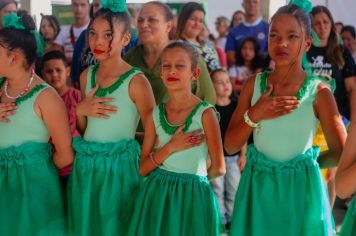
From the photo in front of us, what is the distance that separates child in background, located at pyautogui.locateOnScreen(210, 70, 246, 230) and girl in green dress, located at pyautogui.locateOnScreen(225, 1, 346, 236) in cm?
232

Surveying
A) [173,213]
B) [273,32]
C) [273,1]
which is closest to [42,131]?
[173,213]

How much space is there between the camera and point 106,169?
2.89 m

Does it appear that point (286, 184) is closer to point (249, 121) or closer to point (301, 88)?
point (249, 121)

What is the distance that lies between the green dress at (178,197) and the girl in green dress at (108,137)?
117 millimetres

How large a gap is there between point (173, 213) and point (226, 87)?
2466 millimetres

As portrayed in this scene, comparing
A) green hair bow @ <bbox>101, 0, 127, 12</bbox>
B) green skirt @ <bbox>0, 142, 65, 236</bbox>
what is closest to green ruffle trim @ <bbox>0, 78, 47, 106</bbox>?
green skirt @ <bbox>0, 142, 65, 236</bbox>

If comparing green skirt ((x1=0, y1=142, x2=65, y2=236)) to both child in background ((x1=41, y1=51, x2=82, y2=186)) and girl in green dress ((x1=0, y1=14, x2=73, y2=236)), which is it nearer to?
girl in green dress ((x1=0, y1=14, x2=73, y2=236))

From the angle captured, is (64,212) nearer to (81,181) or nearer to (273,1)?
(81,181)

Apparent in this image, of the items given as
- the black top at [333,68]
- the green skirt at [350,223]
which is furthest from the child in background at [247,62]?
the green skirt at [350,223]

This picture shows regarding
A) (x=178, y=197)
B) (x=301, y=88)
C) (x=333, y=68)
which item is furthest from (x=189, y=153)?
(x=333, y=68)

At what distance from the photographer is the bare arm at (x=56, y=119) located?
2.91 meters

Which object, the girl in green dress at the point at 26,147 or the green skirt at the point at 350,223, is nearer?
the green skirt at the point at 350,223

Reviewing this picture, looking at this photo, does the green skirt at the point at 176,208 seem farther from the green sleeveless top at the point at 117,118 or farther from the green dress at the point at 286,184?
the green sleeveless top at the point at 117,118

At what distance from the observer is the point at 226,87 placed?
5.11 m
